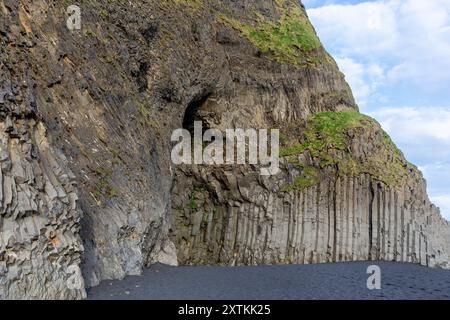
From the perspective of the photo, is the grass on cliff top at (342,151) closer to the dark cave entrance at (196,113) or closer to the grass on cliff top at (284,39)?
the grass on cliff top at (284,39)

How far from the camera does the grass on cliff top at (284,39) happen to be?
37.0 metres

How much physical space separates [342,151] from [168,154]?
41.1 ft

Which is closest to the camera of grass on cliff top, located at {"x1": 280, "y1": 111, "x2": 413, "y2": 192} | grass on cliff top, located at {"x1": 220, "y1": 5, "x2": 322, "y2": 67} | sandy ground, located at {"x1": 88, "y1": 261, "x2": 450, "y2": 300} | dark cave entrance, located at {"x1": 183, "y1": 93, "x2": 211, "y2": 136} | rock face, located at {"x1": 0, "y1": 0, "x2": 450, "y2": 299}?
rock face, located at {"x1": 0, "y1": 0, "x2": 450, "y2": 299}

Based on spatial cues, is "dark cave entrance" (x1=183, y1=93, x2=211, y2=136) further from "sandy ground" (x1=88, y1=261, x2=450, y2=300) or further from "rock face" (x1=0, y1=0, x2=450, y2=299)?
"sandy ground" (x1=88, y1=261, x2=450, y2=300)

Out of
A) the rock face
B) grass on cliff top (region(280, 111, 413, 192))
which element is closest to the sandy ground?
the rock face

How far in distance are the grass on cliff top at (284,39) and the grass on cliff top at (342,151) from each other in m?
5.43

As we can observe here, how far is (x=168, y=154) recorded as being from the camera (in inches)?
1137

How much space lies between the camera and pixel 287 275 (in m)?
21.5

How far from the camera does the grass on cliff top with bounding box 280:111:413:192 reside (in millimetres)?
31719

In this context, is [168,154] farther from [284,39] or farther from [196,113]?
[284,39]

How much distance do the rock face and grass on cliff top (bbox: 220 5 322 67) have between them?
0.41 ft

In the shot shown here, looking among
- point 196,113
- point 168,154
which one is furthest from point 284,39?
point 168,154

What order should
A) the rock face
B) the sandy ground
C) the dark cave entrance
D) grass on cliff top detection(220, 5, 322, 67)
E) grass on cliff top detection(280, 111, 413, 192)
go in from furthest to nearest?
grass on cliff top detection(220, 5, 322, 67) < the dark cave entrance < grass on cliff top detection(280, 111, 413, 192) < the sandy ground < the rock face

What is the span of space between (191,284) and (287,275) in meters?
5.74
